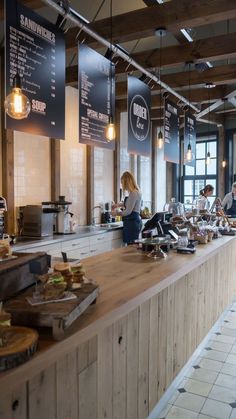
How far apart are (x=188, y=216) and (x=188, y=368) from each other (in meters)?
1.80

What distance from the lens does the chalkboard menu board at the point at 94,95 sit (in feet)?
12.0

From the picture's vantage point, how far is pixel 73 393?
1623 mm

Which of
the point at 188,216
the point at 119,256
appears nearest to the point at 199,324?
the point at 119,256

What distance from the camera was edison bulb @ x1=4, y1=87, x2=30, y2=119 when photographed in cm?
243

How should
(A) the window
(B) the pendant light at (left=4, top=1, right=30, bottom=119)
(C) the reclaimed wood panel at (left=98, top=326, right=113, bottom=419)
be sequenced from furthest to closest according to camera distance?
(A) the window < (B) the pendant light at (left=4, top=1, right=30, bottom=119) < (C) the reclaimed wood panel at (left=98, top=326, right=113, bottom=419)

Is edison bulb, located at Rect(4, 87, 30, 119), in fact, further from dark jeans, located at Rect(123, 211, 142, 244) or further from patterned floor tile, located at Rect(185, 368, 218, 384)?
dark jeans, located at Rect(123, 211, 142, 244)

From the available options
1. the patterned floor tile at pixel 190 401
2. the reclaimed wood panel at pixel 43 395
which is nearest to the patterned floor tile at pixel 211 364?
the patterned floor tile at pixel 190 401

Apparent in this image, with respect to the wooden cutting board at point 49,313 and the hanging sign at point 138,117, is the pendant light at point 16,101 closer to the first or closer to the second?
the wooden cutting board at point 49,313

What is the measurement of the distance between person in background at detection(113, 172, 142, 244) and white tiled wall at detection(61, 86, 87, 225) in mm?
1009

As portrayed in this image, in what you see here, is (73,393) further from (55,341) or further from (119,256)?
(119,256)

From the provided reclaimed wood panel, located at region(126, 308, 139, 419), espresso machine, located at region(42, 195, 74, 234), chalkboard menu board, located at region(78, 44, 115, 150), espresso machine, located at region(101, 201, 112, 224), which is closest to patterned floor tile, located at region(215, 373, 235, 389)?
reclaimed wood panel, located at region(126, 308, 139, 419)

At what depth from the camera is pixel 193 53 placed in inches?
186

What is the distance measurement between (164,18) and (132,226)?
2806mm

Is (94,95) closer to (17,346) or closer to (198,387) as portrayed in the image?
(198,387)
